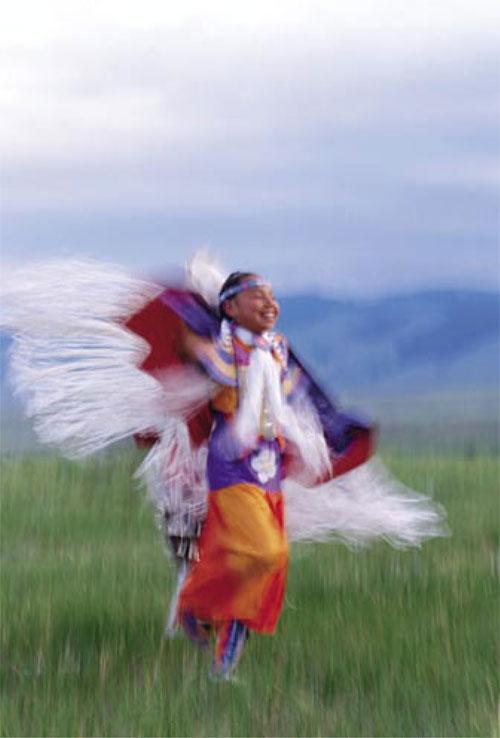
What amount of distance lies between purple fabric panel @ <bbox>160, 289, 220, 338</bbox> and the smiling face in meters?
0.09

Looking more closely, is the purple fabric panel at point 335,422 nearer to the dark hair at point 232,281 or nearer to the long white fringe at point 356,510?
the long white fringe at point 356,510

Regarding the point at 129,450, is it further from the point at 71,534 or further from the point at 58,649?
the point at 71,534

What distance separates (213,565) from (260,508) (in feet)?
0.88

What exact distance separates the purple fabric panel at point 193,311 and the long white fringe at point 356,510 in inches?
29.4

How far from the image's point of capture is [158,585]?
24.2ft

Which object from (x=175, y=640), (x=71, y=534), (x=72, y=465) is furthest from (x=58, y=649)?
(x=72, y=465)

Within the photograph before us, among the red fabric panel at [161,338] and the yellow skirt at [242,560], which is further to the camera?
the red fabric panel at [161,338]

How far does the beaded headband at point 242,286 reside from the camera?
593 centimetres

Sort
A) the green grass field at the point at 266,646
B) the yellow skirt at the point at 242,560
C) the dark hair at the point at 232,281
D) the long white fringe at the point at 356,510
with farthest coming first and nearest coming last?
the long white fringe at the point at 356,510 → the dark hair at the point at 232,281 → the yellow skirt at the point at 242,560 → the green grass field at the point at 266,646

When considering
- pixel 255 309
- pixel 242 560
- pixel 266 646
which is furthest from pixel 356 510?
pixel 255 309

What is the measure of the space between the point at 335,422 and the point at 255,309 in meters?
0.65

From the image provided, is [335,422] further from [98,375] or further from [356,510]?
[98,375]

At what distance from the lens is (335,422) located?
20.8 feet

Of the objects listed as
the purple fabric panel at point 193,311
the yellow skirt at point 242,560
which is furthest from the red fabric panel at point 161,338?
the yellow skirt at point 242,560
